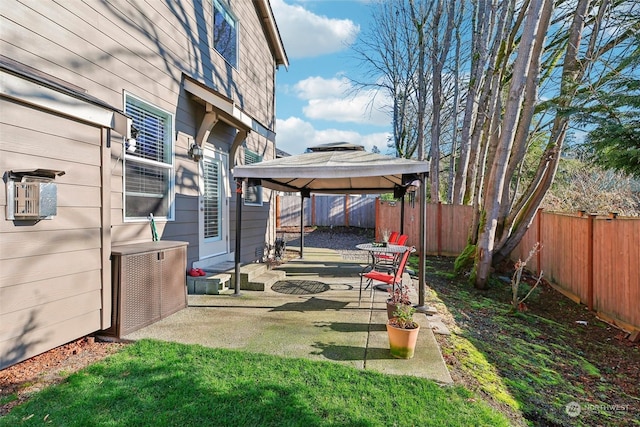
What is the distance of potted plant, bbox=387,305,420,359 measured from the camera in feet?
10.7

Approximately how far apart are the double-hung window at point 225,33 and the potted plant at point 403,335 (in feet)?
20.6

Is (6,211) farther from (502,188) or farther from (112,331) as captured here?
(502,188)

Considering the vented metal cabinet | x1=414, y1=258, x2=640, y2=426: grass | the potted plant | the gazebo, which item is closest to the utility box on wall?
the vented metal cabinet

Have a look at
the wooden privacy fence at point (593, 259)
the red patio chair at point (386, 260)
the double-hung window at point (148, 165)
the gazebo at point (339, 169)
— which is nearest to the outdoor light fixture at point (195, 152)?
the double-hung window at point (148, 165)

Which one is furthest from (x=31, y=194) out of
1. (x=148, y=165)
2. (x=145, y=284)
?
(x=148, y=165)

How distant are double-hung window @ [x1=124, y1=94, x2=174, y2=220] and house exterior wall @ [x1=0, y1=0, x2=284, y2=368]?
134 millimetres

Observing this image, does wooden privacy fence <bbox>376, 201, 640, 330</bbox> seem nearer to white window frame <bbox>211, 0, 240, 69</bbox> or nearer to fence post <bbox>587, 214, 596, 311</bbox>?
fence post <bbox>587, 214, 596, 311</bbox>

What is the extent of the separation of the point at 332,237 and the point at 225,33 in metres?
10.4

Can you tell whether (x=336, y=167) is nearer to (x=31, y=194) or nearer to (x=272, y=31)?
(x=31, y=194)

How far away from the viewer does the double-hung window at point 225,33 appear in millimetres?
6986

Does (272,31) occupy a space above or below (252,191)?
above

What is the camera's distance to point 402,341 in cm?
329

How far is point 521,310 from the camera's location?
616 centimetres

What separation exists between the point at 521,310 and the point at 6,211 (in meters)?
7.20
